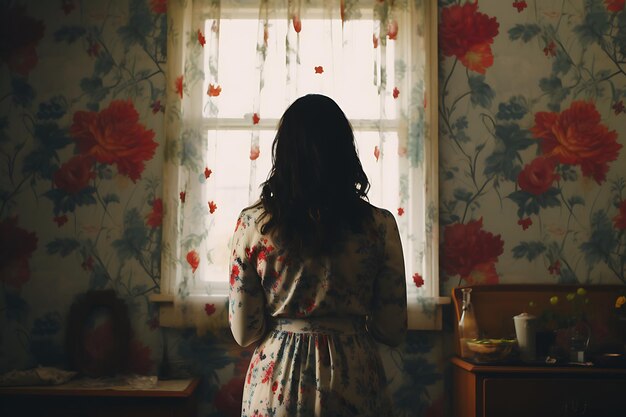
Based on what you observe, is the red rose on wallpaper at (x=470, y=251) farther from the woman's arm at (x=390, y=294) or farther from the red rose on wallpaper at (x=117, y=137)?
the red rose on wallpaper at (x=117, y=137)

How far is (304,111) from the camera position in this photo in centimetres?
152

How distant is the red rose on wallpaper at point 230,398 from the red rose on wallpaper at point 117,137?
3.14 feet

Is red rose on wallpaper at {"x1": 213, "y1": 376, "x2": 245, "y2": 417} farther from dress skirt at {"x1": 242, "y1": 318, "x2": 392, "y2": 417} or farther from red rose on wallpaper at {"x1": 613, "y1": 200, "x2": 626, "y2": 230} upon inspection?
red rose on wallpaper at {"x1": 613, "y1": 200, "x2": 626, "y2": 230}

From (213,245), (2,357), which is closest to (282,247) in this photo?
(213,245)

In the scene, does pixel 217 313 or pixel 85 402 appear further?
pixel 217 313

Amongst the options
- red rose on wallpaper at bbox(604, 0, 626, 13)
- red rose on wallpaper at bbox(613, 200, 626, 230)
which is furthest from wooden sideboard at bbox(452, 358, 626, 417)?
red rose on wallpaper at bbox(604, 0, 626, 13)

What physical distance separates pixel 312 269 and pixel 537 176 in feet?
5.37

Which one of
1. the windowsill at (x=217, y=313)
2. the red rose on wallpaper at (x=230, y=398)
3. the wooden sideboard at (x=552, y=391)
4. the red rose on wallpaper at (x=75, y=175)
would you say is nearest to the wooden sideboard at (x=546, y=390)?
the wooden sideboard at (x=552, y=391)

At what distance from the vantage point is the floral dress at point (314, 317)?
4.95 feet

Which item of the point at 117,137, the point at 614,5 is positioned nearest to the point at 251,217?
the point at 117,137

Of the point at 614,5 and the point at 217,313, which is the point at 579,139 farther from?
the point at 217,313

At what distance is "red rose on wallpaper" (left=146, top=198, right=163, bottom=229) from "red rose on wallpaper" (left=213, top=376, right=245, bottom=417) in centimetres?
73

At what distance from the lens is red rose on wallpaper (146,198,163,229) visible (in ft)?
9.10

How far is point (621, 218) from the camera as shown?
2.79m
